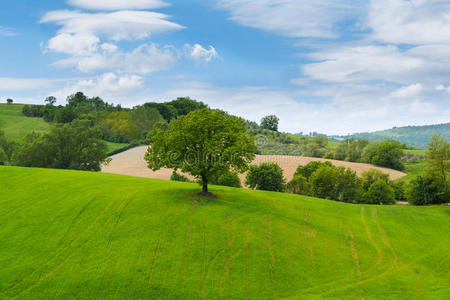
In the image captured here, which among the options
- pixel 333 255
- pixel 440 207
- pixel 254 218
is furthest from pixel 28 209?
pixel 440 207

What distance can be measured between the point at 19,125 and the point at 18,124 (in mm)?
3404

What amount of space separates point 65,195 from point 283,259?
32.4 m

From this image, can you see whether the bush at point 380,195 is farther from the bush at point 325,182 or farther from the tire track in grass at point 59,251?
the tire track in grass at point 59,251

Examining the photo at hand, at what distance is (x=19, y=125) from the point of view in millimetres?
161750

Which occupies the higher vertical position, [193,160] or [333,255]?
[193,160]

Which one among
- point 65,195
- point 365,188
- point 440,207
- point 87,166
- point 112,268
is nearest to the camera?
point 112,268

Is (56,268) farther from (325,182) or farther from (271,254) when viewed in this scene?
(325,182)

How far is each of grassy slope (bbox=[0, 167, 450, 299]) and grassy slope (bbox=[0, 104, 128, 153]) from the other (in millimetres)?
103716

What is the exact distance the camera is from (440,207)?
54.3 meters

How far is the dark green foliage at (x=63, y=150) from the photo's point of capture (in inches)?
3034

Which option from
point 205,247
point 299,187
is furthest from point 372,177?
point 205,247

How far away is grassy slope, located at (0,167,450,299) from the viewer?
27938 mm

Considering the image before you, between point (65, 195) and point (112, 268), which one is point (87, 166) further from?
point (112, 268)

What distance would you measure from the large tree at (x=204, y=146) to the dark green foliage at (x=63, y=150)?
155 feet
